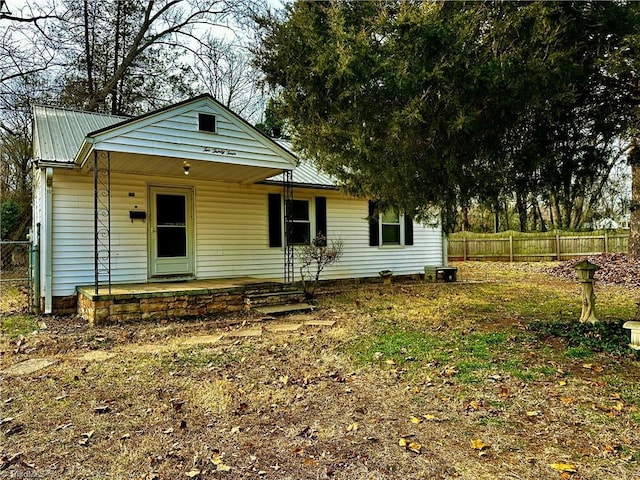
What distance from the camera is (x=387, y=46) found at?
3.86m

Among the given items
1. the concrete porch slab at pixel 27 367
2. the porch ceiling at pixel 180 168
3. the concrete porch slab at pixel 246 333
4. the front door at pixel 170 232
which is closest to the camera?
the concrete porch slab at pixel 27 367

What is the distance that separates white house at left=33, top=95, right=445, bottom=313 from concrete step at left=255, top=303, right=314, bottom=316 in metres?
1.27

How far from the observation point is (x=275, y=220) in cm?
1021

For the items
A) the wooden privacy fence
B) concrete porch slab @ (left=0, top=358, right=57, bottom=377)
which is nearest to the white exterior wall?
concrete porch slab @ (left=0, top=358, right=57, bottom=377)

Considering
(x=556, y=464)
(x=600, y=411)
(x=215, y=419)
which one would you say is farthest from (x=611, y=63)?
(x=215, y=419)

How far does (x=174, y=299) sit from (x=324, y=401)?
179 inches

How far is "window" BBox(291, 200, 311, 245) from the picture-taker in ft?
34.4

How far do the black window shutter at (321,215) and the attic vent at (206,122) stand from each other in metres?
3.82

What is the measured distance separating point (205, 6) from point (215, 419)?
17.4 meters

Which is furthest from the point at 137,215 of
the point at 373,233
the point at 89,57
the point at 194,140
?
the point at 89,57

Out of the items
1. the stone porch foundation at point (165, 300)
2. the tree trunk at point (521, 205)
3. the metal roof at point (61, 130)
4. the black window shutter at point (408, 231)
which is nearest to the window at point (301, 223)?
the stone porch foundation at point (165, 300)

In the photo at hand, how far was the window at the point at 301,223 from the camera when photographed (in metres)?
10.5

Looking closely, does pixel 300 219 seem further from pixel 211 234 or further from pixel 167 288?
pixel 167 288

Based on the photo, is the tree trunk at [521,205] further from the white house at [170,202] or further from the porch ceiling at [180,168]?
the porch ceiling at [180,168]
